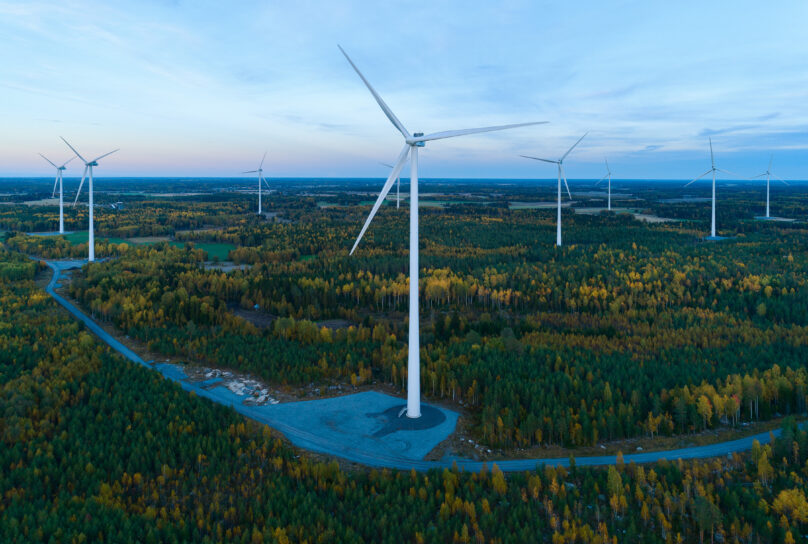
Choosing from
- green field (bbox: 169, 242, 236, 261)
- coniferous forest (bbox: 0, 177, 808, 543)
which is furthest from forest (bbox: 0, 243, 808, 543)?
green field (bbox: 169, 242, 236, 261)

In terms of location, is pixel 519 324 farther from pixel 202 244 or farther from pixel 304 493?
pixel 202 244

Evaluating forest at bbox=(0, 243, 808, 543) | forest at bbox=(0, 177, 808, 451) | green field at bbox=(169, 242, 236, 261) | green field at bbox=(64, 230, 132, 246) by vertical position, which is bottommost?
forest at bbox=(0, 243, 808, 543)

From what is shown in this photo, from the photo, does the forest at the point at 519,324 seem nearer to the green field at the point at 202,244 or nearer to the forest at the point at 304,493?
the forest at the point at 304,493

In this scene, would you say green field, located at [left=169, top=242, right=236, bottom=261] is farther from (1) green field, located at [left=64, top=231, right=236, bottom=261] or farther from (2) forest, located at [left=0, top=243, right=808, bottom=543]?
(2) forest, located at [left=0, top=243, right=808, bottom=543]

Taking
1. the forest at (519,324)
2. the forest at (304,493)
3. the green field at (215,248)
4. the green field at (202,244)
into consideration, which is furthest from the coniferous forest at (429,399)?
the green field at (202,244)

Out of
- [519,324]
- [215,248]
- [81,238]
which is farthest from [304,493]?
[81,238]
